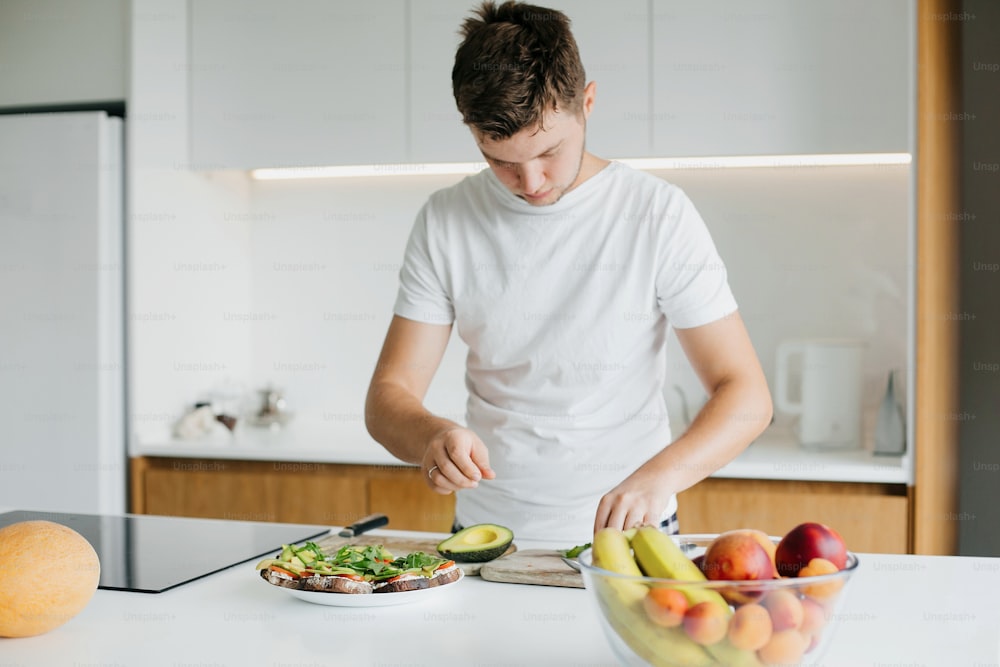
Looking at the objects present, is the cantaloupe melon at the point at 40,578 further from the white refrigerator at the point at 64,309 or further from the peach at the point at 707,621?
the white refrigerator at the point at 64,309

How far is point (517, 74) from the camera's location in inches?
54.0

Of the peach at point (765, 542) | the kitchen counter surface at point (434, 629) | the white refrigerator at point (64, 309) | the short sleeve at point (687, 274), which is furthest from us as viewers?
the white refrigerator at point (64, 309)

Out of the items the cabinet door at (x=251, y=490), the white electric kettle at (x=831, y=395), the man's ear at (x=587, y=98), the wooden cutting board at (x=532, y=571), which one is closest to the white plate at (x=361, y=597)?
the wooden cutting board at (x=532, y=571)

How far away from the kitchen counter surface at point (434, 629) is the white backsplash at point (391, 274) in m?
1.74

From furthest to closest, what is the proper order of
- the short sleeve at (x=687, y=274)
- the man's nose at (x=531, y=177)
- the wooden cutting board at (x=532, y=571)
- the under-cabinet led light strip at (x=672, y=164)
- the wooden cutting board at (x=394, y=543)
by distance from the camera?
1. the under-cabinet led light strip at (x=672, y=164)
2. the short sleeve at (x=687, y=274)
3. the man's nose at (x=531, y=177)
4. the wooden cutting board at (x=394, y=543)
5. the wooden cutting board at (x=532, y=571)

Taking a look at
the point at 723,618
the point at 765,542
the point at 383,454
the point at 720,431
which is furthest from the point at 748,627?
the point at 383,454

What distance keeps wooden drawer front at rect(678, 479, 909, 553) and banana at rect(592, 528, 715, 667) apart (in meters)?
1.66

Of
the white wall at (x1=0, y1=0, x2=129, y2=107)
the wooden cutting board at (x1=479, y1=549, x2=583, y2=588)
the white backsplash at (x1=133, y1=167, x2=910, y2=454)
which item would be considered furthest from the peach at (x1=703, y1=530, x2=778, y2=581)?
the white wall at (x1=0, y1=0, x2=129, y2=107)

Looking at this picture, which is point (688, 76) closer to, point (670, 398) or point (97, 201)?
point (670, 398)

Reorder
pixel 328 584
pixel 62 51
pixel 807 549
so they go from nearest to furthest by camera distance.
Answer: pixel 807 549, pixel 328 584, pixel 62 51

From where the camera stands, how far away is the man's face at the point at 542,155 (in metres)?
1.42

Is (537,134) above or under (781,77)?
under

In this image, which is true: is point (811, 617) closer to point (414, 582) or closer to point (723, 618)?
point (723, 618)

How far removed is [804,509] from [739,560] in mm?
1714
